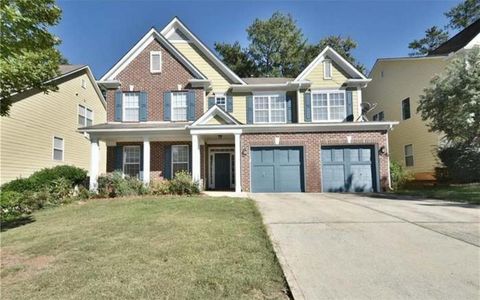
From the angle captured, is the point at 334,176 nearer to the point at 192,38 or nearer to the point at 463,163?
the point at 463,163

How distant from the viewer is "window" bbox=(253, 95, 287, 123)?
1856 centimetres

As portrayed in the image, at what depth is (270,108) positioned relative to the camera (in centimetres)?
1875

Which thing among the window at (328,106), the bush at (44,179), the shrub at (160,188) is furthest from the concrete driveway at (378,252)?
the bush at (44,179)

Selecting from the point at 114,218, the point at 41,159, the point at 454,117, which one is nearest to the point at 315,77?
the point at 454,117

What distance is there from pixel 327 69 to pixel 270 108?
3612 mm

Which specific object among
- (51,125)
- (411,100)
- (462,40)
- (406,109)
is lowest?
(51,125)

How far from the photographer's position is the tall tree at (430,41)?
34.4 m

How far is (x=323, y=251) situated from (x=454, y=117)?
12.1m

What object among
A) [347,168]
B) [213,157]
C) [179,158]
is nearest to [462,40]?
[347,168]

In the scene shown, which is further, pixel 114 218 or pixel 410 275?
pixel 114 218

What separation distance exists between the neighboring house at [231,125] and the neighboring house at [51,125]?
104 inches

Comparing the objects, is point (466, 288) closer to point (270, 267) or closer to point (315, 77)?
point (270, 267)

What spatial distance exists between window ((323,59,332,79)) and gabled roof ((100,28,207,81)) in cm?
641

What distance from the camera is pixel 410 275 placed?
15.3ft
